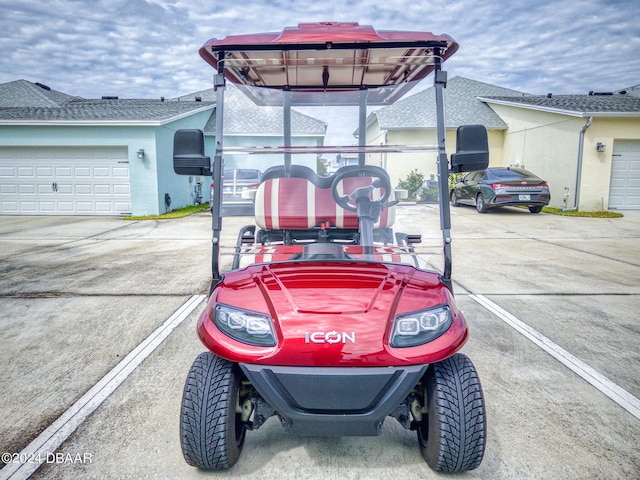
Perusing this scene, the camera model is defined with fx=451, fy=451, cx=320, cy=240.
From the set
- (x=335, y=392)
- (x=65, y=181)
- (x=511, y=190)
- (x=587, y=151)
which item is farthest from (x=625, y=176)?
(x=65, y=181)

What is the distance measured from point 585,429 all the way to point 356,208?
183cm

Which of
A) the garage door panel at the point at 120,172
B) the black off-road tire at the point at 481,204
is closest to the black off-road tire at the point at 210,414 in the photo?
the black off-road tire at the point at 481,204

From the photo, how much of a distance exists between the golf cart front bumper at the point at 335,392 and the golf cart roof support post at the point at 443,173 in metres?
0.83

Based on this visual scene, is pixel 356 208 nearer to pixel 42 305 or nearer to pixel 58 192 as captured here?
pixel 42 305

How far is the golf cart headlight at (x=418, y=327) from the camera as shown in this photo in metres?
1.83

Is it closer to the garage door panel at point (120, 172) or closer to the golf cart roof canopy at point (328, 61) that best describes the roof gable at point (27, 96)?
the garage door panel at point (120, 172)

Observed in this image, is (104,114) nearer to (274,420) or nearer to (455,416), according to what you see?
(274,420)

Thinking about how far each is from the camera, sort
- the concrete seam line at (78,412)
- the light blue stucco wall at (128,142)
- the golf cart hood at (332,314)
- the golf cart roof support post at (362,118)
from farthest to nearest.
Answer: the light blue stucco wall at (128,142) < the golf cart roof support post at (362,118) < the concrete seam line at (78,412) < the golf cart hood at (332,314)

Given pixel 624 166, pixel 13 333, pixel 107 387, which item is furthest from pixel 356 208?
pixel 624 166

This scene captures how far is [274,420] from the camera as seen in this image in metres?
2.63

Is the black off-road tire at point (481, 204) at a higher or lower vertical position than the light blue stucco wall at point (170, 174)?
lower

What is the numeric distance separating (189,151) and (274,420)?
62.9 inches

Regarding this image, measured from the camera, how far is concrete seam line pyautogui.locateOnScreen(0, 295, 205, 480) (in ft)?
7.18

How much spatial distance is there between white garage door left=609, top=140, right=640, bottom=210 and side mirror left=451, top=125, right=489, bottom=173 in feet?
50.7
